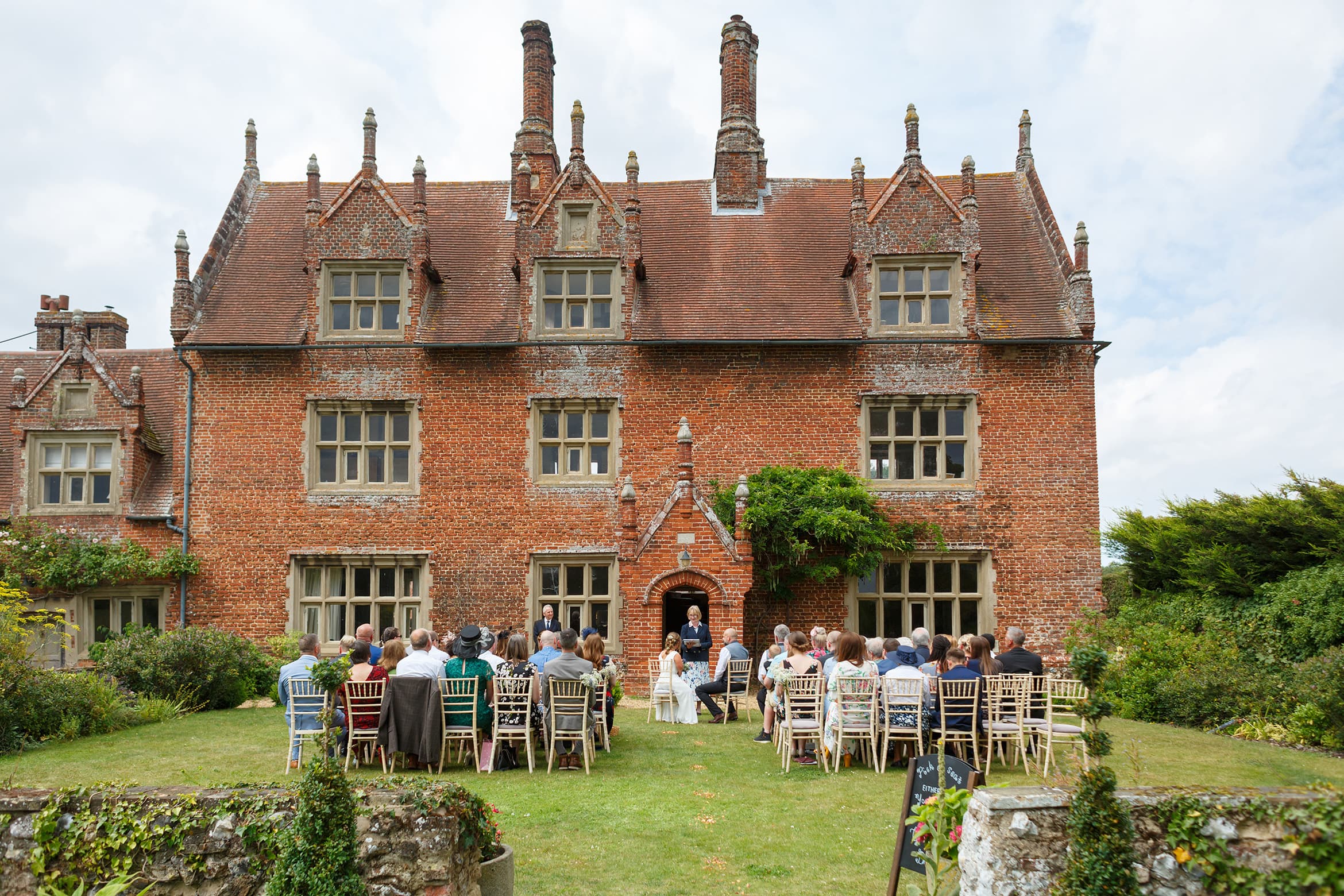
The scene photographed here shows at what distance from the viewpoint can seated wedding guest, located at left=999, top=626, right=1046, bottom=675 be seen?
11.1 metres

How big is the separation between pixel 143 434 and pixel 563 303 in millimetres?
8570

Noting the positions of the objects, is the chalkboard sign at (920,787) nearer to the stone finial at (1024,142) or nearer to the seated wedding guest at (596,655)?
the seated wedding guest at (596,655)

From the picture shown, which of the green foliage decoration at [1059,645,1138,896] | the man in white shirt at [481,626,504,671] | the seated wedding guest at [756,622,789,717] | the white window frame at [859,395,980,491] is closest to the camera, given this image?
the green foliage decoration at [1059,645,1138,896]

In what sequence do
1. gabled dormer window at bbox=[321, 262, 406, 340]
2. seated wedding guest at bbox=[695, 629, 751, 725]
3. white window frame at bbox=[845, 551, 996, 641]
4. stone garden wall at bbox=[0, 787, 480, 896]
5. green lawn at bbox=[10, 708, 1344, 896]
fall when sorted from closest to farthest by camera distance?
stone garden wall at bbox=[0, 787, 480, 896] → green lawn at bbox=[10, 708, 1344, 896] → seated wedding guest at bbox=[695, 629, 751, 725] → white window frame at bbox=[845, 551, 996, 641] → gabled dormer window at bbox=[321, 262, 406, 340]

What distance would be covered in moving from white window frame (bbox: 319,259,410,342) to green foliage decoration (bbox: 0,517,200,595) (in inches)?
201

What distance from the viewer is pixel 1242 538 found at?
14930mm

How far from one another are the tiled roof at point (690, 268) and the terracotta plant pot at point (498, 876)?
12.6m

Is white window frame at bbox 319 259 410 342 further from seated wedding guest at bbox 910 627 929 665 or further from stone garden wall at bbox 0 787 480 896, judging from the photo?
stone garden wall at bbox 0 787 480 896

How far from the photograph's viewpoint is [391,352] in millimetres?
18031

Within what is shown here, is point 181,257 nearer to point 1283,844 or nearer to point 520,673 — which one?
point 520,673

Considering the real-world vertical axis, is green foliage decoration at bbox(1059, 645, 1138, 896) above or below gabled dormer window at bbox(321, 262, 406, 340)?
below

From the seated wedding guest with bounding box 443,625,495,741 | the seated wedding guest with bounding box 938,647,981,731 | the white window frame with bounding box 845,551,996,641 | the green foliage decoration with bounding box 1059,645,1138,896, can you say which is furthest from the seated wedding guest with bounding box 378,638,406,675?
the white window frame with bounding box 845,551,996,641

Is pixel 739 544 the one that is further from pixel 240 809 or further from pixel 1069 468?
pixel 240 809

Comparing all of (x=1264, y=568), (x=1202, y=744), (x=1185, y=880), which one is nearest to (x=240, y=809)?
(x=1185, y=880)
